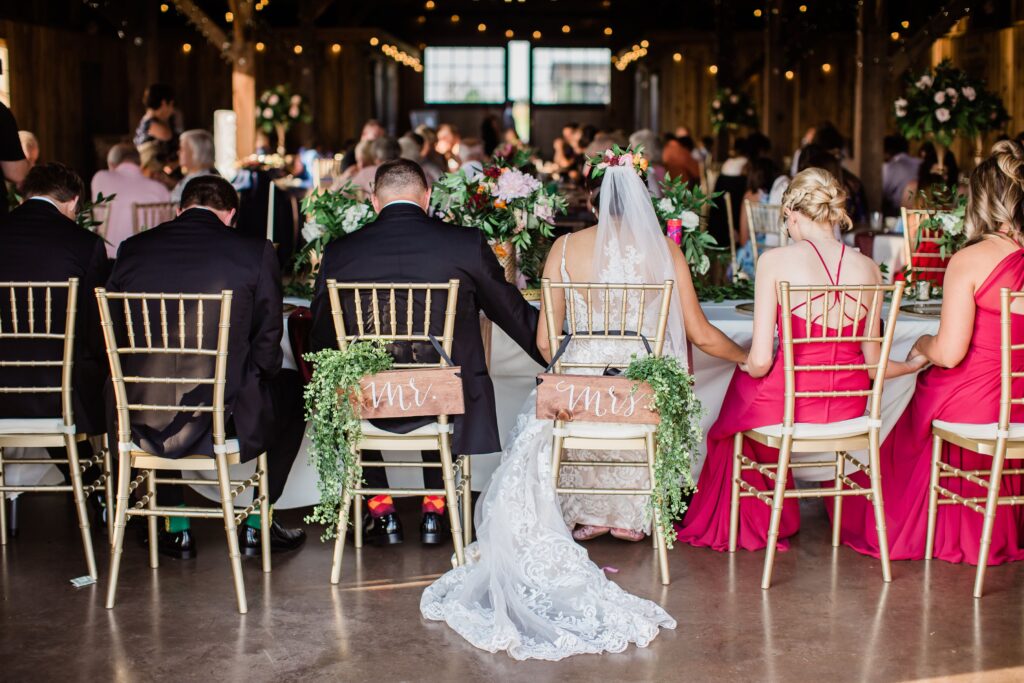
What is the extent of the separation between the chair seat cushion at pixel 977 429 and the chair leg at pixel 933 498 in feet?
0.22

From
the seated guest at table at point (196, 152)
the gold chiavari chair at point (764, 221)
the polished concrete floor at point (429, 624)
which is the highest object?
the seated guest at table at point (196, 152)

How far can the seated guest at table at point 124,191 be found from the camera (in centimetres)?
690

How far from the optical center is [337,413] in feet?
11.8

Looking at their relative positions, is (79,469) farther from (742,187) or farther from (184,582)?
(742,187)

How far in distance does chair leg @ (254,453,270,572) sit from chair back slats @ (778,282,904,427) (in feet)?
5.63

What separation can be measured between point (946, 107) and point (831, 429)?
4.81m

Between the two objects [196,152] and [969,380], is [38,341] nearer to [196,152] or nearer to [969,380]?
[196,152]

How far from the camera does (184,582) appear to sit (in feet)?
12.6

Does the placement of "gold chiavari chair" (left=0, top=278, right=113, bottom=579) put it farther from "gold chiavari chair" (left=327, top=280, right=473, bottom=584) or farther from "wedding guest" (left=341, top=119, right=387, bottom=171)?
"wedding guest" (left=341, top=119, right=387, bottom=171)

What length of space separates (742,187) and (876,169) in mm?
1678

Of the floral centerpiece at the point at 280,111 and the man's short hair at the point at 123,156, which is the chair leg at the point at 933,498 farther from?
the floral centerpiece at the point at 280,111

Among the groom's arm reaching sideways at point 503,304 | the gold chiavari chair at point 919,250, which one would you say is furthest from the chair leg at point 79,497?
the gold chiavari chair at point 919,250

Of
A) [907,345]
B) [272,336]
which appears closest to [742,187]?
[907,345]

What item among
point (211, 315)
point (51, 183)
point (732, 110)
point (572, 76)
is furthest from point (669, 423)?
point (572, 76)
